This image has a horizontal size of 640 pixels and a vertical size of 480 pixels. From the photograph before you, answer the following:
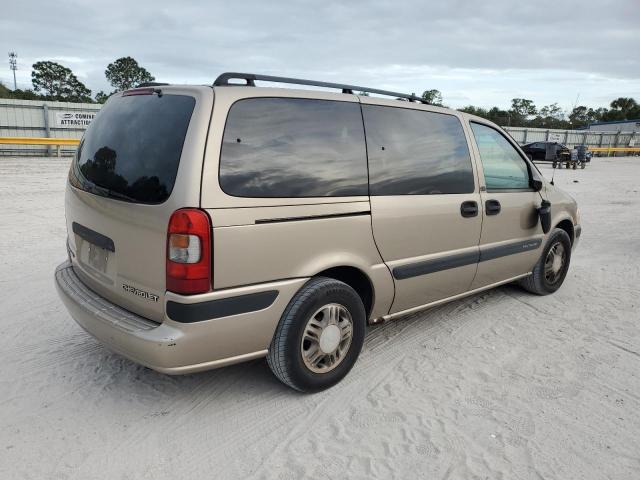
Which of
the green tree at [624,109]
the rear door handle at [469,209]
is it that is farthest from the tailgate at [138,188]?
the green tree at [624,109]

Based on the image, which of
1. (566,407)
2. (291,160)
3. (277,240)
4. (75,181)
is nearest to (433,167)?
(291,160)

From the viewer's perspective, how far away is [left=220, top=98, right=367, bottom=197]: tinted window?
257 centimetres

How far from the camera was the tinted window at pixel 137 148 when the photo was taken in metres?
2.53

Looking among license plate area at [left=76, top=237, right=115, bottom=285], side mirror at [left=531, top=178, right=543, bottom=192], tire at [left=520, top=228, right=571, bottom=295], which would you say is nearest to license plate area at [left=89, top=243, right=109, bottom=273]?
license plate area at [left=76, top=237, right=115, bottom=285]

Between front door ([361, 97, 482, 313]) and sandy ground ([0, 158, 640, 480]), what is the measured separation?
0.56 metres

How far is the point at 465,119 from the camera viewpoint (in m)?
3.92

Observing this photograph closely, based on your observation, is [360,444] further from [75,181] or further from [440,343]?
[75,181]

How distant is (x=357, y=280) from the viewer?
3.22m

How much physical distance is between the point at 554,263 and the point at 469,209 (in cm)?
173

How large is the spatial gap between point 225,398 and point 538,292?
3371 mm

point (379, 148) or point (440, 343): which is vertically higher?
point (379, 148)

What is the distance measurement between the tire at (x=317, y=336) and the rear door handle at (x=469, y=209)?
119cm

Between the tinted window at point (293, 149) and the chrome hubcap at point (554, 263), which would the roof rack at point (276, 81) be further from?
the chrome hubcap at point (554, 263)

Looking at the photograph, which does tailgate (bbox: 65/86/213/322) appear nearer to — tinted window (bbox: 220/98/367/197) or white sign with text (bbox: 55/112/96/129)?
tinted window (bbox: 220/98/367/197)
